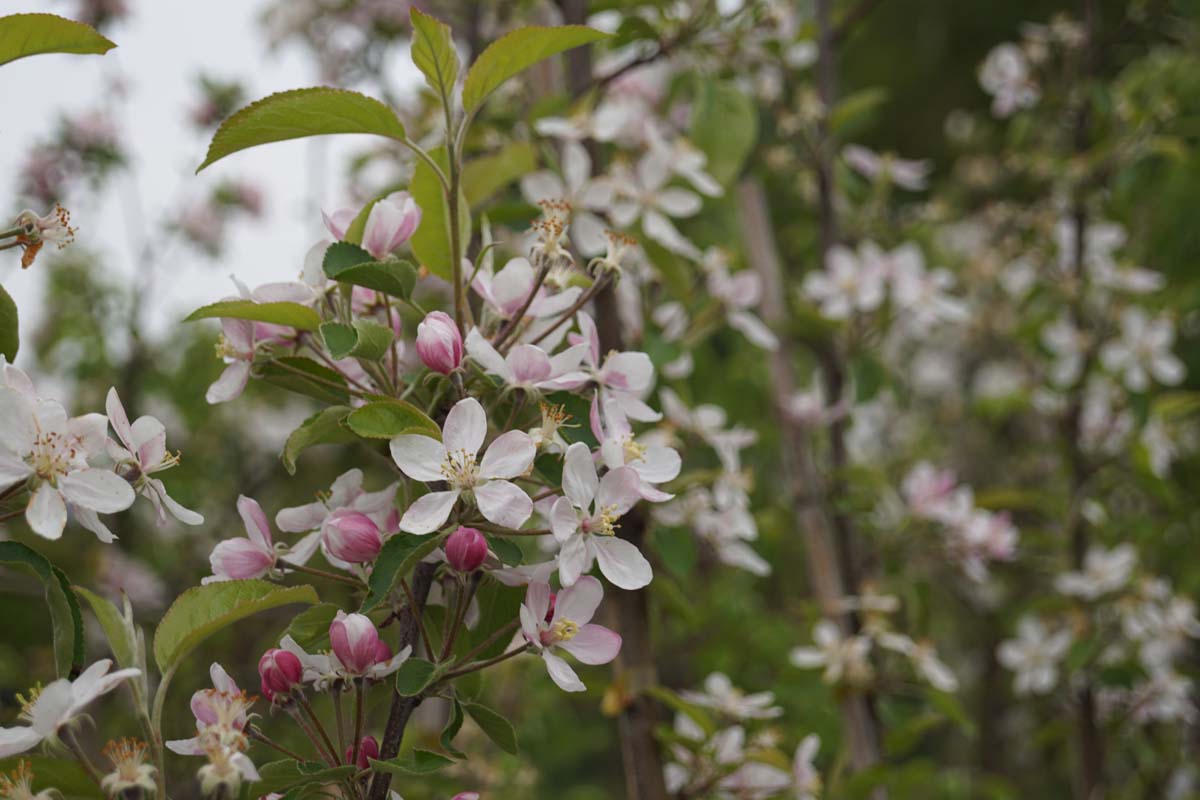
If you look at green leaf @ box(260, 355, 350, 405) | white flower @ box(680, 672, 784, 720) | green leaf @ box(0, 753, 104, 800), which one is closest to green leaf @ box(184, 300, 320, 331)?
green leaf @ box(260, 355, 350, 405)

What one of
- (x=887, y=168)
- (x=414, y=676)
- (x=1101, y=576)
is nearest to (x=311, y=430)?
(x=414, y=676)

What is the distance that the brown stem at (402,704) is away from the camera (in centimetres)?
57

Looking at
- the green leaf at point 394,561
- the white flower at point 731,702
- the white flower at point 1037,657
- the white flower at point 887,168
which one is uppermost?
the green leaf at point 394,561

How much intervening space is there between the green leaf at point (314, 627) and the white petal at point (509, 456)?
0.13m

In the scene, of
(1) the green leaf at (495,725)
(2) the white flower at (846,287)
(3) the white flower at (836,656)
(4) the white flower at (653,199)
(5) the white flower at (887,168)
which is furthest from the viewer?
(5) the white flower at (887,168)

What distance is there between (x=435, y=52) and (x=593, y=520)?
0.91ft

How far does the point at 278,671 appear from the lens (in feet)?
1.86

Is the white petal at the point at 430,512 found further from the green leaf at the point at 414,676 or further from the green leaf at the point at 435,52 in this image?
the green leaf at the point at 435,52

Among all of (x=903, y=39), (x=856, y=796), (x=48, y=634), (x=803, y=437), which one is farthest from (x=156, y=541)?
(x=903, y=39)

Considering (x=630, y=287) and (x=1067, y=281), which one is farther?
(x=1067, y=281)

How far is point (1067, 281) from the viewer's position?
1630mm

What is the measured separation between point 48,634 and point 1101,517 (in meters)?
1.49

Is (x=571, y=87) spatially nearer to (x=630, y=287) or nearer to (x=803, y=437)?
(x=630, y=287)

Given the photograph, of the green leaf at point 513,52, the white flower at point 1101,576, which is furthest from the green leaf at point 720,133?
the white flower at point 1101,576
